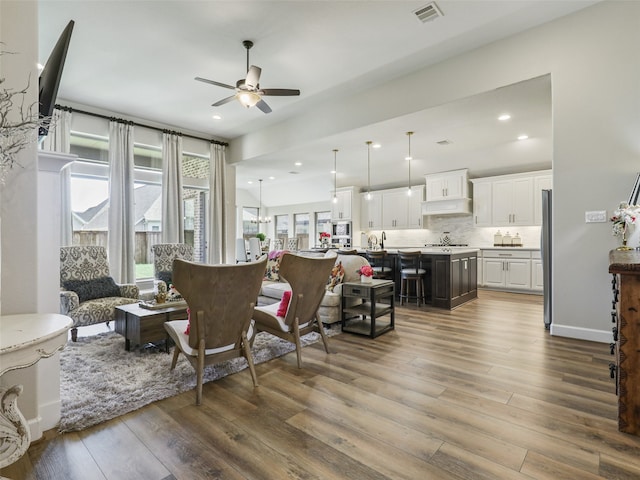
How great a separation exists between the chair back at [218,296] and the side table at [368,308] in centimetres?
170

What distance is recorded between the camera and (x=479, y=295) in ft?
21.2

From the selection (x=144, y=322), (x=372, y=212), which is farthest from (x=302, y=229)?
(x=144, y=322)

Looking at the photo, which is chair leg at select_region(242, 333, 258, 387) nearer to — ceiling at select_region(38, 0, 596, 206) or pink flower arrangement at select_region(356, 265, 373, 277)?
pink flower arrangement at select_region(356, 265, 373, 277)

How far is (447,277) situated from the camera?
5133 millimetres

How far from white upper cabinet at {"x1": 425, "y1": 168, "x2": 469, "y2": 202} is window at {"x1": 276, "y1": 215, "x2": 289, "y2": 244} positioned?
20.9ft

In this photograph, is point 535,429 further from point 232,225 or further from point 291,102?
point 232,225

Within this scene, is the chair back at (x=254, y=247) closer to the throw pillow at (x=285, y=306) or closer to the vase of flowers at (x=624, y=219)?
the throw pillow at (x=285, y=306)

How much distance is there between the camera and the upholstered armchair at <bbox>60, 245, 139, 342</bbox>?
346 cm


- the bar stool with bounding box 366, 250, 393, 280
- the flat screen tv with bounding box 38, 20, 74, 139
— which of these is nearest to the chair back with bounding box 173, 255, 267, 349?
the flat screen tv with bounding box 38, 20, 74, 139

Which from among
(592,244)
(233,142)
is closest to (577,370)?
(592,244)

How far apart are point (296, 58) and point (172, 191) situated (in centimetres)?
370

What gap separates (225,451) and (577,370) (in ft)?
9.22

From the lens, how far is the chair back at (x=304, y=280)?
107 inches

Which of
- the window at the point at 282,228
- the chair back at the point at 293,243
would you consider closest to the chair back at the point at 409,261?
the chair back at the point at 293,243
